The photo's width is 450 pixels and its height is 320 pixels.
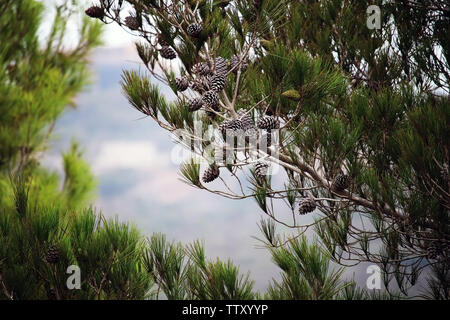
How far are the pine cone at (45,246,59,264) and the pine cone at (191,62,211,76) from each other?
1.53 feet

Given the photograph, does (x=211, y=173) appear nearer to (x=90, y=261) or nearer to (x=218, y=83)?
(x=218, y=83)

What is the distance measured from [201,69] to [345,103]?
392 millimetres

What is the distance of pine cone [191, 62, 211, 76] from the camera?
1.06 m

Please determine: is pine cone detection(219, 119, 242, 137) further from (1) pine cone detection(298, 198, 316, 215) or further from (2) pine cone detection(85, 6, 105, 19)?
(2) pine cone detection(85, 6, 105, 19)

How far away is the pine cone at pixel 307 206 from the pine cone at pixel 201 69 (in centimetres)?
37

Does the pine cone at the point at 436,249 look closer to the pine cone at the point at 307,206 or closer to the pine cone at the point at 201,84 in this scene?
the pine cone at the point at 307,206

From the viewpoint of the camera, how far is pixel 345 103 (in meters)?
1.26

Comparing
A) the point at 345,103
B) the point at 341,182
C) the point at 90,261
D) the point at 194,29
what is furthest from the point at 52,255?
the point at 345,103

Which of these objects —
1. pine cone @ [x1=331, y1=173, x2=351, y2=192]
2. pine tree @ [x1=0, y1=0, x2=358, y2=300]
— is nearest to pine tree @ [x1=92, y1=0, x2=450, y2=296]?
pine cone @ [x1=331, y1=173, x2=351, y2=192]

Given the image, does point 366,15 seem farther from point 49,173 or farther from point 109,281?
point 49,173

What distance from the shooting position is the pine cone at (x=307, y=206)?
117cm
